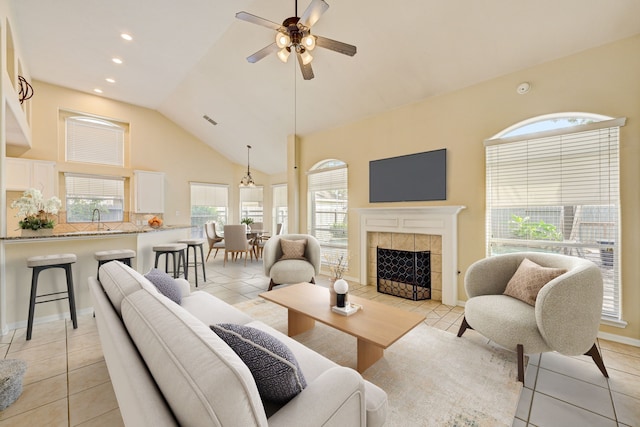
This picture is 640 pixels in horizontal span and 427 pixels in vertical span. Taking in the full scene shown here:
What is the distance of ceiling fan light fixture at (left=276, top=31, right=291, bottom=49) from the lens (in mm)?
2310

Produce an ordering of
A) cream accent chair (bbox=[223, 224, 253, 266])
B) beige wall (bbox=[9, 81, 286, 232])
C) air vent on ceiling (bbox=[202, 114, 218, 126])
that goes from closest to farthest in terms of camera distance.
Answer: beige wall (bbox=[9, 81, 286, 232]) → cream accent chair (bbox=[223, 224, 253, 266]) → air vent on ceiling (bbox=[202, 114, 218, 126])

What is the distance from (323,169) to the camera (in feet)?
16.8

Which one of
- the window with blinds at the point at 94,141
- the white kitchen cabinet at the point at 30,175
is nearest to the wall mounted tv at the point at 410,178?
the window with blinds at the point at 94,141

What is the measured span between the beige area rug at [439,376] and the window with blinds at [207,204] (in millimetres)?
5885

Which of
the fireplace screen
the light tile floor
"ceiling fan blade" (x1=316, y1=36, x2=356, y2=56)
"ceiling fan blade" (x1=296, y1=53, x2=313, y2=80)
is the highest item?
"ceiling fan blade" (x1=316, y1=36, x2=356, y2=56)

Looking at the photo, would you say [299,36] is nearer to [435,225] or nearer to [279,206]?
[435,225]

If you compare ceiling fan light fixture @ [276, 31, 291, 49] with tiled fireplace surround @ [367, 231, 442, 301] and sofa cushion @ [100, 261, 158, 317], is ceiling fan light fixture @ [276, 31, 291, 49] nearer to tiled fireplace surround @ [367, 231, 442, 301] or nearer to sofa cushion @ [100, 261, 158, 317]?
sofa cushion @ [100, 261, 158, 317]

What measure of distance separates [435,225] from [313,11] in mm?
2836

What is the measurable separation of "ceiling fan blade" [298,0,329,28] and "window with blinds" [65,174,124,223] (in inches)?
222

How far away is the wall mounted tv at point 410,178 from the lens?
3.59 meters

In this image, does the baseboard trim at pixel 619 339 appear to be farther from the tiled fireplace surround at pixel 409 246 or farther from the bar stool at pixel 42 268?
the bar stool at pixel 42 268

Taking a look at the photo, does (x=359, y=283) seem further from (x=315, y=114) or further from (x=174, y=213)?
(x=174, y=213)

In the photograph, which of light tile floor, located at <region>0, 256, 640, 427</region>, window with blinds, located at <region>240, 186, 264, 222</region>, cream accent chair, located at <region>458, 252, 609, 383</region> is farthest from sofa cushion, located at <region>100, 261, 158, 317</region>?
window with blinds, located at <region>240, 186, 264, 222</region>

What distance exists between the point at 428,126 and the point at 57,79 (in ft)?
22.5
